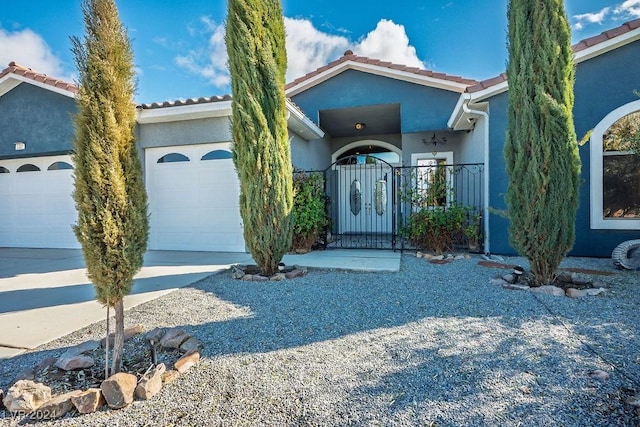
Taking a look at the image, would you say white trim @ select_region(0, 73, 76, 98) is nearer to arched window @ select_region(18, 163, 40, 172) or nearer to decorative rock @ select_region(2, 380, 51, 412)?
arched window @ select_region(18, 163, 40, 172)

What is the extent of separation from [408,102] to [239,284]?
8.00 metres

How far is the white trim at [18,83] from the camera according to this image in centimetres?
882

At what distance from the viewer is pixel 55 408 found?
7.09 feet

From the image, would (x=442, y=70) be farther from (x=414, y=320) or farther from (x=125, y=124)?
(x=125, y=124)

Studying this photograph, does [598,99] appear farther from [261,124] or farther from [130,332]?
[130,332]

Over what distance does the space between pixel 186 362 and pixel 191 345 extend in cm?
33

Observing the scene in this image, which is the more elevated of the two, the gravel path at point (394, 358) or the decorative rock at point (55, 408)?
the decorative rock at point (55, 408)

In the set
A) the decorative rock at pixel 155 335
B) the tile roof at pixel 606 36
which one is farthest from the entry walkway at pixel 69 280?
the tile roof at pixel 606 36

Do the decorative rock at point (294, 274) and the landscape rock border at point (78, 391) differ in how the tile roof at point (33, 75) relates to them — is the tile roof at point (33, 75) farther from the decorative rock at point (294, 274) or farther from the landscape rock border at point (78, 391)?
the landscape rock border at point (78, 391)

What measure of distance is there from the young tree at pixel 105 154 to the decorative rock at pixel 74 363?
0.31 meters

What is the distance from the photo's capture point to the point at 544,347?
3010mm

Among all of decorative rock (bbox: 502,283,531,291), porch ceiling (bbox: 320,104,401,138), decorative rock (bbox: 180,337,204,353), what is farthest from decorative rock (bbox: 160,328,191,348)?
porch ceiling (bbox: 320,104,401,138)

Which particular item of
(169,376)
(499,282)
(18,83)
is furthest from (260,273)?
(18,83)

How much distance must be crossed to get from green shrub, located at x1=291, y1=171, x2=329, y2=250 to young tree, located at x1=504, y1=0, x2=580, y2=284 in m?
4.64
